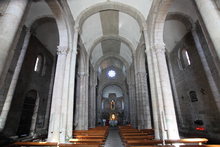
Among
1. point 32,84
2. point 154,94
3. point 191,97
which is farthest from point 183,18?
point 32,84

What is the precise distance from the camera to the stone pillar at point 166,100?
5.84 meters

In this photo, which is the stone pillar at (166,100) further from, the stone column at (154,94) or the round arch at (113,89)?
the round arch at (113,89)

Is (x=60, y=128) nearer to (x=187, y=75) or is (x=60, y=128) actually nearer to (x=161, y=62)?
(x=161, y=62)

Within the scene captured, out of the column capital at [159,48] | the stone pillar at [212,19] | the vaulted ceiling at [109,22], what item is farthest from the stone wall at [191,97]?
the stone pillar at [212,19]

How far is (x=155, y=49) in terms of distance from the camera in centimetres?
755

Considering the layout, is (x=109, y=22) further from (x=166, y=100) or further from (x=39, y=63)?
A: (x=166, y=100)

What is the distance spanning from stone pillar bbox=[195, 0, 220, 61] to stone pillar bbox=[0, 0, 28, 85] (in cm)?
507

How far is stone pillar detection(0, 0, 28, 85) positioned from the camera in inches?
114

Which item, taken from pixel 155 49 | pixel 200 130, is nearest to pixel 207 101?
pixel 200 130

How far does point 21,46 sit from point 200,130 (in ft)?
49.7

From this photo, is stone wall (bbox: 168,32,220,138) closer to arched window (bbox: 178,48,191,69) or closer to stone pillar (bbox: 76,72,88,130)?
arched window (bbox: 178,48,191,69)

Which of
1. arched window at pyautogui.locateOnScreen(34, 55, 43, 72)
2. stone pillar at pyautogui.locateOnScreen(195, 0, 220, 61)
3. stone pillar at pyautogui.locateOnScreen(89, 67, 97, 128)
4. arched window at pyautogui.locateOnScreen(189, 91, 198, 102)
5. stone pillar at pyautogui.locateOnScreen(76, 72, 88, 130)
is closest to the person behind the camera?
stone pillar at pyautogui.locateOnScreen(195, 0, 220, 61)

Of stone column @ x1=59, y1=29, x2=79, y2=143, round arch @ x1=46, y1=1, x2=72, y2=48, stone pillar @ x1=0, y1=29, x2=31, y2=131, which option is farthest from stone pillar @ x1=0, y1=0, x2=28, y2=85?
stone pillar @ x1=0, y1=29, x2=31, y2=131

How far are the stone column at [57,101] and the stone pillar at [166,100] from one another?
528 cm
